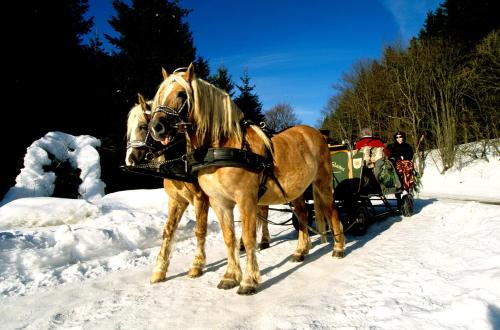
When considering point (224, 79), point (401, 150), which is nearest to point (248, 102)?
point (224, 79)

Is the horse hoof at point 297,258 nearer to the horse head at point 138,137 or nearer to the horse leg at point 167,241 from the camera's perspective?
the horse leg at point 167,241

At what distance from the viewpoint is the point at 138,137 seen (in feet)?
12.2

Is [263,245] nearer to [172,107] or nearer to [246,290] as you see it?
[246,290]

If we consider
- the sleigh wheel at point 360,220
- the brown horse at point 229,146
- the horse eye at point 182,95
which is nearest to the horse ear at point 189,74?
the brown horse at point 229,146

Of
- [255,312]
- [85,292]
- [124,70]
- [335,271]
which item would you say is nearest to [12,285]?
[85,292]

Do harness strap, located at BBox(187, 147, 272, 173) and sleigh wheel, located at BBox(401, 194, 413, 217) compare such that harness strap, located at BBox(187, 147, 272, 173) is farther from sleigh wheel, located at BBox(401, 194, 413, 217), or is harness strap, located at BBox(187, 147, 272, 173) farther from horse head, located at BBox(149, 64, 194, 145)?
sleigh wheel, located at BBox(401, 194, 413, 217)

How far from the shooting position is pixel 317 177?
4.76 m

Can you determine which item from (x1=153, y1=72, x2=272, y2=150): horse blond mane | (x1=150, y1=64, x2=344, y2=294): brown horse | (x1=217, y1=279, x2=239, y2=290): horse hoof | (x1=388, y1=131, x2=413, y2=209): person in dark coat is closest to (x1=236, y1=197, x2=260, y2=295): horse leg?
(x1=150, y1=64, x2=344, y2=294): brown horse

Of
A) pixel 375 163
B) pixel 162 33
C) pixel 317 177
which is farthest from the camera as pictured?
pixel 162 33

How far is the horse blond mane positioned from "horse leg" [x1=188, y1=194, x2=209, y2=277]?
3.36ft

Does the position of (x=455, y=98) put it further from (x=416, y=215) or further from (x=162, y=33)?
(x=162, y=33)

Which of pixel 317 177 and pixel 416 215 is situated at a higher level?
pixel 317 177

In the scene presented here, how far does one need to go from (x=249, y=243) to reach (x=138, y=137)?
1.76 m

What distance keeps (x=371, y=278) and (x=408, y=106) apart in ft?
63.0
